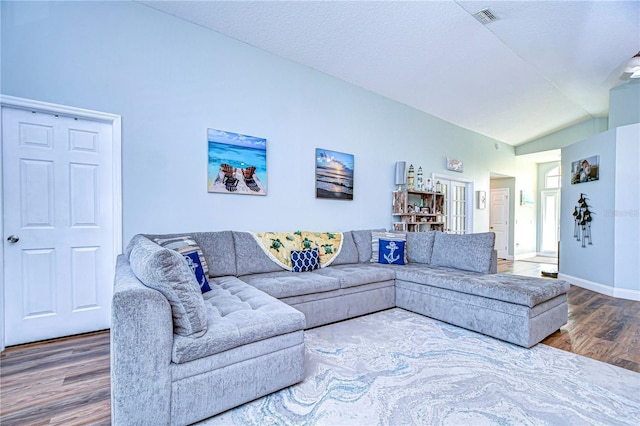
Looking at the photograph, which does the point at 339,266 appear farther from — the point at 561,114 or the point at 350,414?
the point at 561,114

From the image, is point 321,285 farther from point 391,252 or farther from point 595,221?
point 595,221

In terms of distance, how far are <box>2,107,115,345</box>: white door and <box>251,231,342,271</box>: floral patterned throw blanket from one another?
4.83 ft

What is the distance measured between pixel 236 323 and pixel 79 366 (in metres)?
1.39

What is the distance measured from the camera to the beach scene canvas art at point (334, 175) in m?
4.10

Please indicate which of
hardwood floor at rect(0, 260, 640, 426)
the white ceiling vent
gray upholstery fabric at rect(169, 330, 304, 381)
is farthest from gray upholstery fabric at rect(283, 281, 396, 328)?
the white ceiling vent

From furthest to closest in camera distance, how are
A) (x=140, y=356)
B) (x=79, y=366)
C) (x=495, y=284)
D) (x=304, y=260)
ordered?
1. (x=304, y=260)
2. (x=495, y=284)
3. (x=79, y=366)
4. (x=140, y=356)

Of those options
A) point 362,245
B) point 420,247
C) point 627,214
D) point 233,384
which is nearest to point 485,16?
point 420,247

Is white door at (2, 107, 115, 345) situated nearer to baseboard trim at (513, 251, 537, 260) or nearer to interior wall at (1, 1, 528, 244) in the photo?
interior wall at (1, 1, 528, 244)

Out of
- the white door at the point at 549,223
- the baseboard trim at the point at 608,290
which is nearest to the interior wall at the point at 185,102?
the baseboard trim at the point at 608,290

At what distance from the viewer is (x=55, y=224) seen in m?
2.54

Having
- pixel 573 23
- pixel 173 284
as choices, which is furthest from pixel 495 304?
pixel 573 23

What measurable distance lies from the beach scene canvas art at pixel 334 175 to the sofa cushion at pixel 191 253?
1953 mm

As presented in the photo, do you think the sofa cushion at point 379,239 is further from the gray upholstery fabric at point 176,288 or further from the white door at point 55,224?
the white door at point 55,224

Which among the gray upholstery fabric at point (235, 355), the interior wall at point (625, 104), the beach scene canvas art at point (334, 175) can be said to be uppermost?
the interior wall at point (625, 104)
